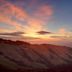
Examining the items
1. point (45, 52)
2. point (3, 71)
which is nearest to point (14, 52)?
point (45, 52)

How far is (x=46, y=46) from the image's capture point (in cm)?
11656

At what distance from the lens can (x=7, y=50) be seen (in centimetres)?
9394

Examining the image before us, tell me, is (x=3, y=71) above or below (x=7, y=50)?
below

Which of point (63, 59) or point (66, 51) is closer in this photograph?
point (63, 59)

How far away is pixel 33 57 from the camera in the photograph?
95062 mm

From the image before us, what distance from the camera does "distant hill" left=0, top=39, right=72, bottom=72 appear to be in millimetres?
76569

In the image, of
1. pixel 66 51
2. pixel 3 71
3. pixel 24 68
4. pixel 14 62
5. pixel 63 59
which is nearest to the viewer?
pixel 3 71

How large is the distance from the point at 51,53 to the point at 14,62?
33.8m

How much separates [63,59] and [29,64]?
27045 mm

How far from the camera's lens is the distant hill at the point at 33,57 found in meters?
76.6

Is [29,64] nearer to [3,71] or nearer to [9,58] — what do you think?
[9,58]

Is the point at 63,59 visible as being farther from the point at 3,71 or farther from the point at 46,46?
the point at 3,71

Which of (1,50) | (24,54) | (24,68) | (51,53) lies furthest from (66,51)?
(24,68)

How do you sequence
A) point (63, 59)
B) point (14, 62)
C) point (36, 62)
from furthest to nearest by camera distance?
point (63, 59) < point (36, 62) < point (14, 62)
